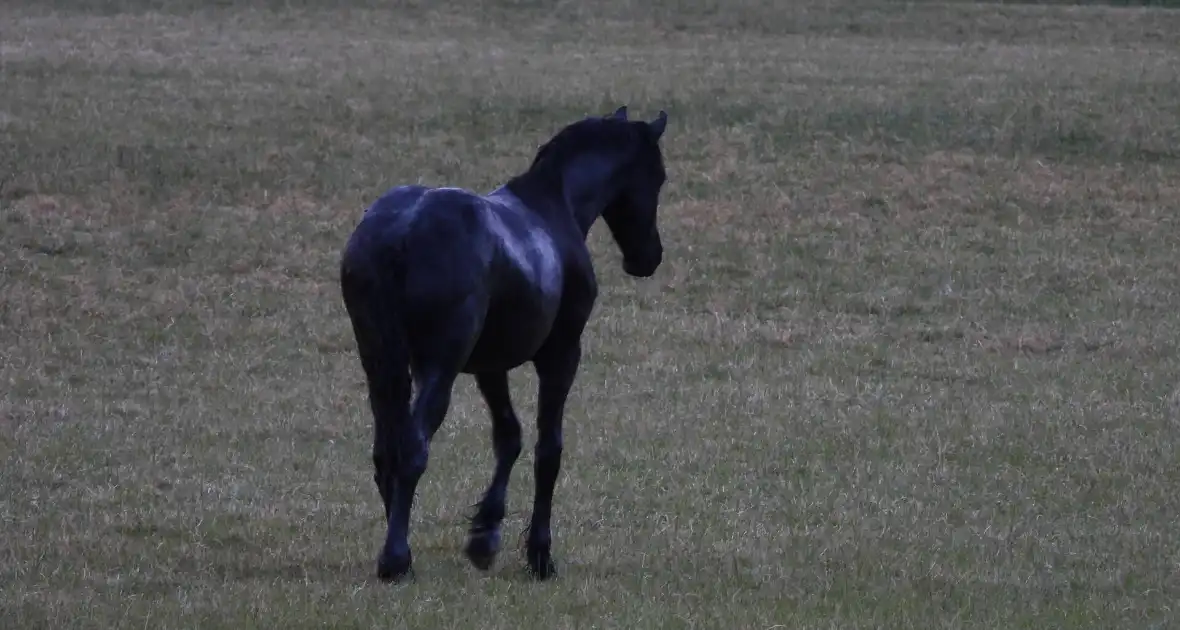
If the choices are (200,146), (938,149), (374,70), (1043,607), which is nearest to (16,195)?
(200,146)

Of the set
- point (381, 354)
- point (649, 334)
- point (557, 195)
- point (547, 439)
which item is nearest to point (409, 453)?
point (381, 354)

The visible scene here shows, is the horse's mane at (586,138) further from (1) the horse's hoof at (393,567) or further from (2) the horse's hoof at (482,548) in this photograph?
(1) the horse's hoof at (393,567)

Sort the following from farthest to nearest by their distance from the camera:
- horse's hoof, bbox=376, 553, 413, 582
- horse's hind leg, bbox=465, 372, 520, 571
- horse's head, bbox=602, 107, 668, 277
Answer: horse's head, bbox=602, 107, 668, 277 → horse's hind leg, bbox=465, 372, 520, 571 → horse's hoof, bbox=376, 553, 413, 582

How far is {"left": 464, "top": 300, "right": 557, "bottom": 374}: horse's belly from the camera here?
22.1 feet

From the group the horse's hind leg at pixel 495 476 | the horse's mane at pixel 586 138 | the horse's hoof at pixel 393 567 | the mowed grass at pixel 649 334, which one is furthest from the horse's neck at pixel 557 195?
the horse's hoof at pixel 393 567

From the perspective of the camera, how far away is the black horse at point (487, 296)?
6.32 meters

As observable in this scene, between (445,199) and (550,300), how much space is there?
71 centimetres

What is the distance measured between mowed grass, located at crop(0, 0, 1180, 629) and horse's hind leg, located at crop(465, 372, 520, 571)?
168mm

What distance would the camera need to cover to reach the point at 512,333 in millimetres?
6801

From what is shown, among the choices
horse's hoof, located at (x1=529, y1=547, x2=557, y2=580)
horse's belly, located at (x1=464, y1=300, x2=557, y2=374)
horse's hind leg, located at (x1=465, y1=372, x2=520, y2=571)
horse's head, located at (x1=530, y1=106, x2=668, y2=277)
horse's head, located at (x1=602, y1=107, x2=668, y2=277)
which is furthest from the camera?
horse's head, located at (x1=602, y1=107, x2=668, y2=277)

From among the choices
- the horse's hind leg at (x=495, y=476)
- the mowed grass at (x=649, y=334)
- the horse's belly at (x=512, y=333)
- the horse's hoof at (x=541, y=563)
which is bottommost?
the mowed grass at (x=649, y=334)

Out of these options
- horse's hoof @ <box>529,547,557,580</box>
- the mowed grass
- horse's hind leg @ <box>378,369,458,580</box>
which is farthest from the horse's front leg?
horse's hind leg @ <box>378,369,458,580</box>

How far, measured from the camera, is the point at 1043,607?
267 inches

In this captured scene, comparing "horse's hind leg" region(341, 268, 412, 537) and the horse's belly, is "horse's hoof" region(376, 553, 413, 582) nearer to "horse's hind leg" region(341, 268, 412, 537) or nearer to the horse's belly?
"horse's hind leg" region(341, 268, 412, 537)
